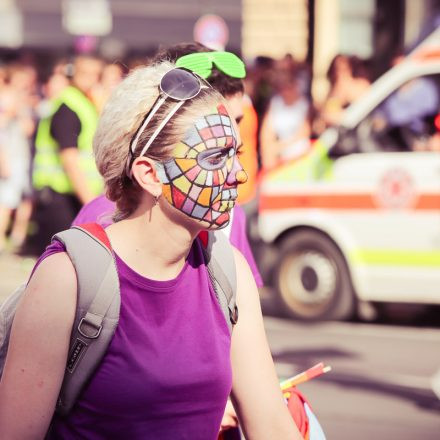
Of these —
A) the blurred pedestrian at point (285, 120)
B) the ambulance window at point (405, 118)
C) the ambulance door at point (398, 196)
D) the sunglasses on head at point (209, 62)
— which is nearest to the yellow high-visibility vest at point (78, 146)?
the ambulance door at point (398, 196)

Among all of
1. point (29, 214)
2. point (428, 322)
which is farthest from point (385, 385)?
point (29, 214)

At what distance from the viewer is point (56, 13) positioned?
21.0m

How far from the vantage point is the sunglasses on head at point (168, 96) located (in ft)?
7.77

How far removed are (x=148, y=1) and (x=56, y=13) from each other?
5.76 feet

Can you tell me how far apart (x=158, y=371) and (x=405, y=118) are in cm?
665

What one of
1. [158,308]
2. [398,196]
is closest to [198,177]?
[158,308]

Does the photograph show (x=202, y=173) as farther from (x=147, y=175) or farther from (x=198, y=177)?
(x=147, y=175)

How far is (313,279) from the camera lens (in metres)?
9.05

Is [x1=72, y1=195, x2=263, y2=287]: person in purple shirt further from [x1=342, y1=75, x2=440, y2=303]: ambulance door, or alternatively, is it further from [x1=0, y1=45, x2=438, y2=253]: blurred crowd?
[x1=342, y1=75, x2=440, y2=303]: ambulance door

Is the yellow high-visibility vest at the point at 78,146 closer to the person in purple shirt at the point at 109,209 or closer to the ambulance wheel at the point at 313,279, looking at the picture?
the ambulance wheel at the point at 313,279

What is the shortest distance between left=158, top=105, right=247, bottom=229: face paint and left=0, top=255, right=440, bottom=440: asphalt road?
11.3 feet

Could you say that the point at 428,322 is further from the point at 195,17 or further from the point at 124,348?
the point at 195,17

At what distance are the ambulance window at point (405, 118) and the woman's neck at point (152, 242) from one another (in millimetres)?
6255

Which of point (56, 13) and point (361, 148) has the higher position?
point (56, 13)
